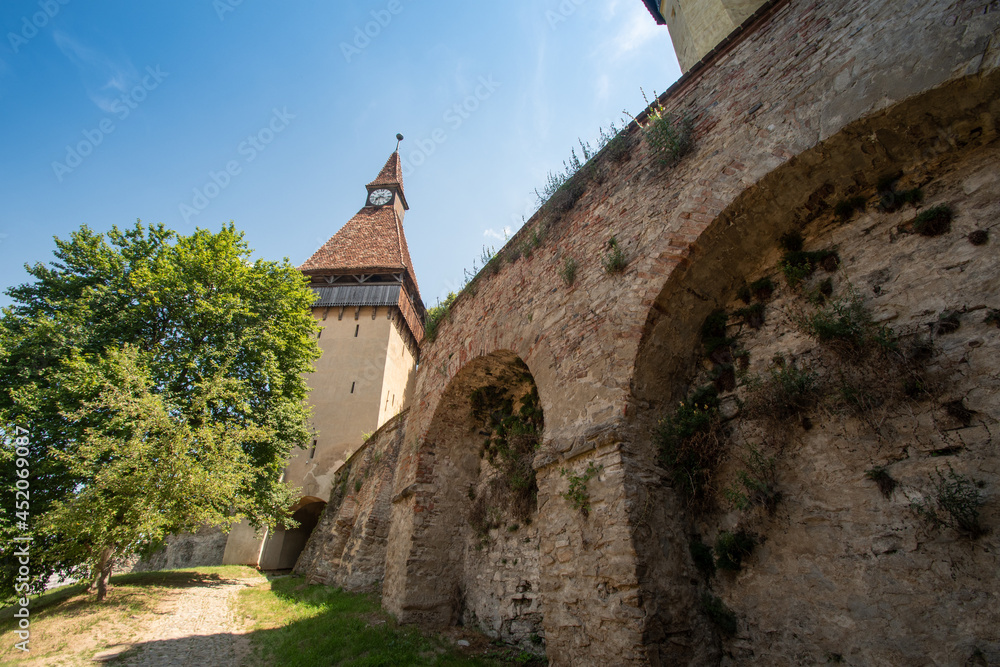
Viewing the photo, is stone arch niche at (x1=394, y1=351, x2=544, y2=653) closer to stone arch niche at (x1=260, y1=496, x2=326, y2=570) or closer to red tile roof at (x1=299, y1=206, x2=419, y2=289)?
stone arch niche at (x1=260, y1=496, x2=326, y2=570)

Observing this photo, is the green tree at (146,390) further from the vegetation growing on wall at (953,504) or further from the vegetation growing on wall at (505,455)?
the vegetation growing on wall at (953,504)

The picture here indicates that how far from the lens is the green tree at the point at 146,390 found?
7824 millimetres

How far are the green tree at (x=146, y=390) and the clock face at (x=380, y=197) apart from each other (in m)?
16.4

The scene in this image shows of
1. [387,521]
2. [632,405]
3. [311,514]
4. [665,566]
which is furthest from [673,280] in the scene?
[311,514]

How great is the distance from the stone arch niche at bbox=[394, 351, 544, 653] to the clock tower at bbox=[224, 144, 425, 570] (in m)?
8.06

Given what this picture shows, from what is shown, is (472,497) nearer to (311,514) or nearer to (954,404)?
(954,404)

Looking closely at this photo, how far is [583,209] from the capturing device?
5.61 metres

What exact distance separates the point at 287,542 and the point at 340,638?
1331cm

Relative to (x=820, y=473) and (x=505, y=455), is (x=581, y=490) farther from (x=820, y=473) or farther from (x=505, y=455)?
(x=505, y=455)

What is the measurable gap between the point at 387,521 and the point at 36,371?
26.5 ft

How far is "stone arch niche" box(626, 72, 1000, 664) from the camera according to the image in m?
2.75

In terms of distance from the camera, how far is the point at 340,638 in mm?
5621

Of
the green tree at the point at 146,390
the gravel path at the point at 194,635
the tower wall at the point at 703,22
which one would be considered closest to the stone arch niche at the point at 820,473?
the gravel path at the point at 194,635

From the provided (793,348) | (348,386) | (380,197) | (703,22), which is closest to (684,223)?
(793,348)
